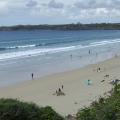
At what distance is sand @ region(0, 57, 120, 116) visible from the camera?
20736 millimetres

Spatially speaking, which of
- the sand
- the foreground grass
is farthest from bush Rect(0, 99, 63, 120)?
the sand

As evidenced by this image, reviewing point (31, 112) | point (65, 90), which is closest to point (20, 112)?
point (31, 112)

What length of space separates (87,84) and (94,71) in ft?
25.1

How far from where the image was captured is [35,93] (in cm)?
2519

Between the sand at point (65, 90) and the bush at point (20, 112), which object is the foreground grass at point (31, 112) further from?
the sand at point (65, 90)

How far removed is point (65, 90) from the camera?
1000 inches

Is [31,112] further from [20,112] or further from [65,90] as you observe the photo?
[65,90]

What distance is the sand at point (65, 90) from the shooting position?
20.7 m

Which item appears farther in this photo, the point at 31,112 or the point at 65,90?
the point at 65,90

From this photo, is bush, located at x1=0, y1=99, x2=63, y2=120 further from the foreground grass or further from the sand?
the sand

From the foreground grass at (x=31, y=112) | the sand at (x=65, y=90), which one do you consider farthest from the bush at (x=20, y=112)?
the sand at (x=65, y=90)

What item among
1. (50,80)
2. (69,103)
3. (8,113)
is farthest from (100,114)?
(50,80)

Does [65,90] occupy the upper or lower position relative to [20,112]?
lower

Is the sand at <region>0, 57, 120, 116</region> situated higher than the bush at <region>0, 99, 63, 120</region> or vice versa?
the bush at <region>0, 99, 63, 120</region>
